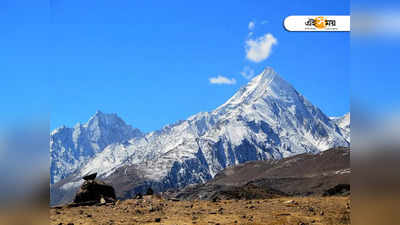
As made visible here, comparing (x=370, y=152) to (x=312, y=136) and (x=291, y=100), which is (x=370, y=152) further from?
(x=312, y=136)

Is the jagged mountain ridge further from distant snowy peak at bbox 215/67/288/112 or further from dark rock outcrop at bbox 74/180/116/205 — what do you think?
dark rock outcrop at bbox 74/180/116/205

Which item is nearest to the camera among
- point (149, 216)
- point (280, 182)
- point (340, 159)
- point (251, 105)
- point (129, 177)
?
point (149, 216)

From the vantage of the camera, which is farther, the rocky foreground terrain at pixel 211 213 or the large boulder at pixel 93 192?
the large boulder at pixel 93 192

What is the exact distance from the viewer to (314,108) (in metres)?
186

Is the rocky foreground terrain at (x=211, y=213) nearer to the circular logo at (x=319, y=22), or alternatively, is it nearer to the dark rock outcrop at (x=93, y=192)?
the dark rock outcrop at (x=93, y=192)

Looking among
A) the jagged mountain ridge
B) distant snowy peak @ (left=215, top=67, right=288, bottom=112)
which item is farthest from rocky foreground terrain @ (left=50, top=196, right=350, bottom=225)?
the jagged mountain ridge

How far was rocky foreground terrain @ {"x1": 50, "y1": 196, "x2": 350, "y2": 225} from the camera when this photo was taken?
14.3 m

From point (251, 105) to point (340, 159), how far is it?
322 ft

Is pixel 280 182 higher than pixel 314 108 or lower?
lower

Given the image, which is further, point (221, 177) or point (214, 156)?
point (214, 156)

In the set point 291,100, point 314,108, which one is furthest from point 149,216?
point 314,108

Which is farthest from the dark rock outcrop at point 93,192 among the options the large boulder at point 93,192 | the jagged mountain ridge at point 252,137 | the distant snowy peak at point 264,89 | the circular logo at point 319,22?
the jagged mountain ridge at point 252,137

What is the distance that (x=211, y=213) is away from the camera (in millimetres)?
15836

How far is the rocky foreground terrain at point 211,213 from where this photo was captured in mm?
14305
